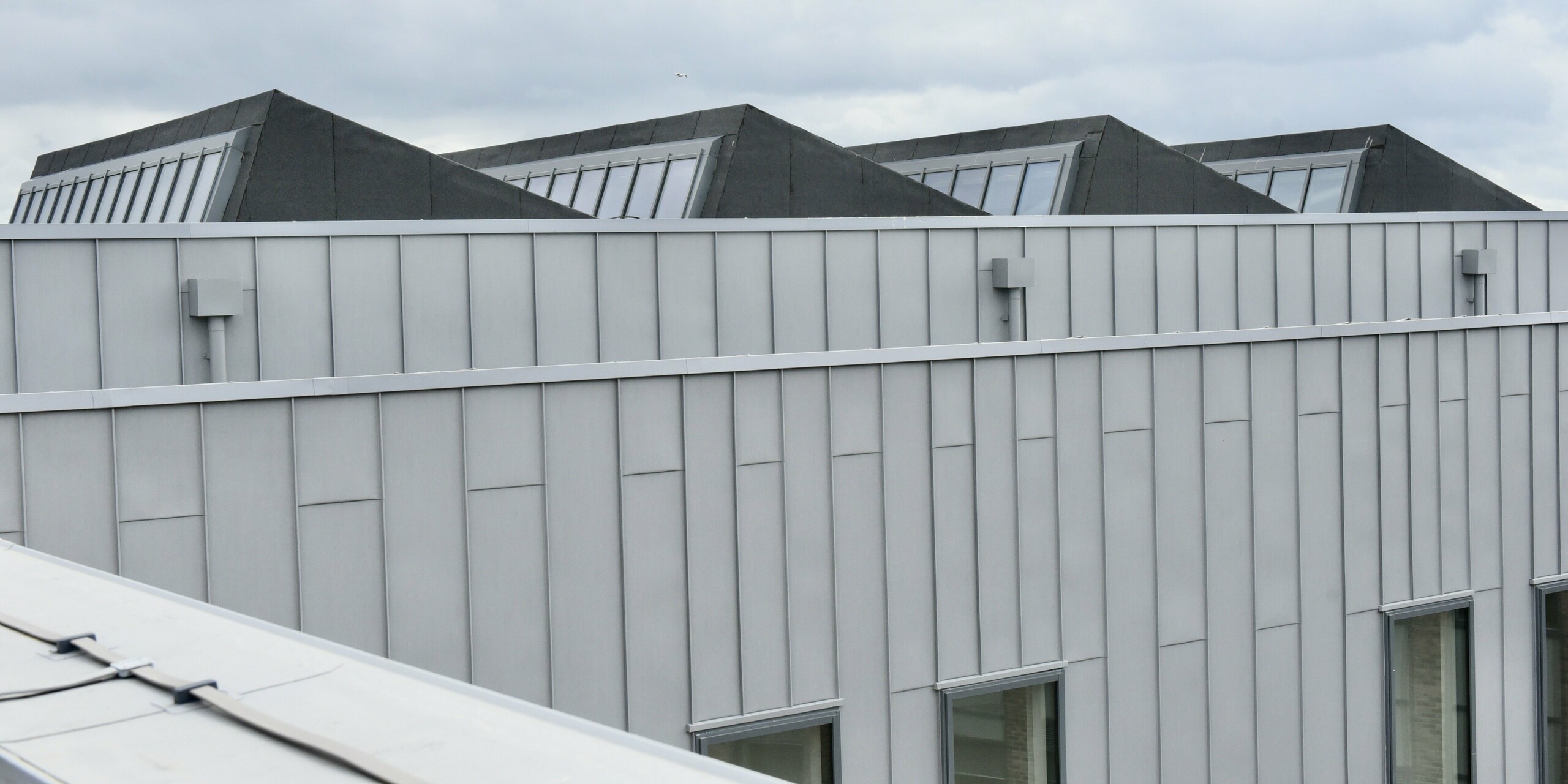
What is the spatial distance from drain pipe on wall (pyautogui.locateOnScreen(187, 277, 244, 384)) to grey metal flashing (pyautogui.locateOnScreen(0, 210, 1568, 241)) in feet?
1.34

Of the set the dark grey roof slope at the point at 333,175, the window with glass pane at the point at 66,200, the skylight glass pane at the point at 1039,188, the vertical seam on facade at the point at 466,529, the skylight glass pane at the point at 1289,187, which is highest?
the skylight glass pane at the point at 1289,187

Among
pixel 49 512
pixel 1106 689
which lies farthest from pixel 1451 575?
pixel 49 512

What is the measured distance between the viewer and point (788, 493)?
13.3 metres

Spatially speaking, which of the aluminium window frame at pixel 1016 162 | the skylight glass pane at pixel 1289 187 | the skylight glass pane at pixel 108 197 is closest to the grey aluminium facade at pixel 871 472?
the aluminium window frame at pixel 1016 162

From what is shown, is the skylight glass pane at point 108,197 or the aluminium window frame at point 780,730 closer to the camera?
the aluminium window frame at point 780,730

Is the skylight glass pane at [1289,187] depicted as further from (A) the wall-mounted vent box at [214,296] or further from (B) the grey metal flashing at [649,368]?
(A) the wall-mounted vent box at [214,296]

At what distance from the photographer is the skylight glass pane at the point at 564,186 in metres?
26.9

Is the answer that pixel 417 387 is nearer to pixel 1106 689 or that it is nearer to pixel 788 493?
pixel 788 493

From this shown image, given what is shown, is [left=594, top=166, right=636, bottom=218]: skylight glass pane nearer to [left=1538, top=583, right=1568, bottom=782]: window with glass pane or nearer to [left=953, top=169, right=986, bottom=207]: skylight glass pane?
[left=953, top=169, right=986, bottom=207]: skylight glass pane

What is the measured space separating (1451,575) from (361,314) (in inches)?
561

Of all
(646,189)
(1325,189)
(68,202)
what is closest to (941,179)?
(646,189)

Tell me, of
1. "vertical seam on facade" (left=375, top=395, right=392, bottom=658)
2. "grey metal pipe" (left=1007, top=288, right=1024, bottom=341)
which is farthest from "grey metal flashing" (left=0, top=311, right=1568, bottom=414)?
"grey metal pipe" (left=1007, top=288, right=1024, bottom=341)

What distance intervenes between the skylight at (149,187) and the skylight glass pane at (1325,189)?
26.1 meters

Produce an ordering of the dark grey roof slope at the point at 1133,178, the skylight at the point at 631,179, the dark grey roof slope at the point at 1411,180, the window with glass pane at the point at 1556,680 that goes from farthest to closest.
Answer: the dark grey roof slope at the point at 1411,180
the dark grey roof slope at the point at 1133,178
the skylight at the point at 631,179
the window with glass pane at the point at 1556,680
